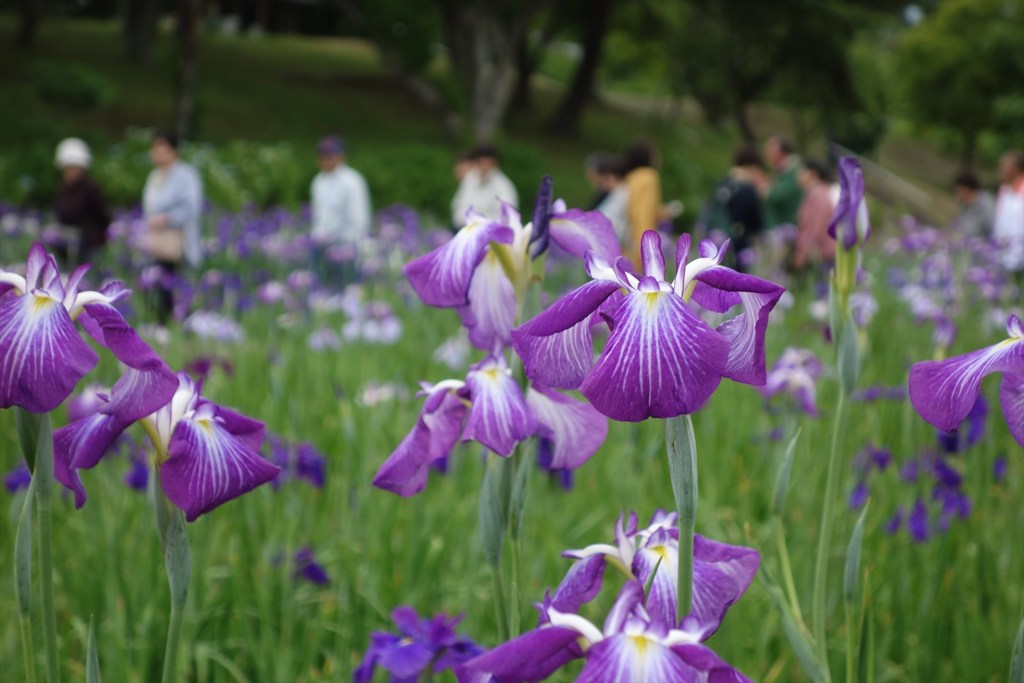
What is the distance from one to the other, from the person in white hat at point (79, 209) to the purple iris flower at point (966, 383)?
643 centimetres

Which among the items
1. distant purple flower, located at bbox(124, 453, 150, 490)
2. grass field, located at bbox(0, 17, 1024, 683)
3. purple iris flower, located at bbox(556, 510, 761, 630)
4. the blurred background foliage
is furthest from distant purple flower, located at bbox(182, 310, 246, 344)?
the blurred background foliage

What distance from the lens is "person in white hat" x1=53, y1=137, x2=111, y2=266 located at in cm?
655

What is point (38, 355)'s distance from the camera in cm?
81

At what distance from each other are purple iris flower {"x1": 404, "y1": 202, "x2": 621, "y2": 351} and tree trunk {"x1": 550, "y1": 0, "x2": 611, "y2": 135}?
24390 mm

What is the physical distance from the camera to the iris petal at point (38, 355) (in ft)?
2.64

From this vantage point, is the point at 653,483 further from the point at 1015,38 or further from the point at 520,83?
the point at 1015,38

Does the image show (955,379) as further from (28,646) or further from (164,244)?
(164,244)

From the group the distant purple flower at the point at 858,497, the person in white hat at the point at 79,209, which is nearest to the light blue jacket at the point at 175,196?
the person in white hat at the point at 79,209

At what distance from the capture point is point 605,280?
2.52 ft

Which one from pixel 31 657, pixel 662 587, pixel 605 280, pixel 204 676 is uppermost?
pixel 605 280

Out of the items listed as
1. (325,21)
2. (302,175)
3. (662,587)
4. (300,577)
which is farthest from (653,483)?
(325,21)

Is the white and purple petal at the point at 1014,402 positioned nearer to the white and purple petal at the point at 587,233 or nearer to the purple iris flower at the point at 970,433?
the white and purple petal at the point at 587,233

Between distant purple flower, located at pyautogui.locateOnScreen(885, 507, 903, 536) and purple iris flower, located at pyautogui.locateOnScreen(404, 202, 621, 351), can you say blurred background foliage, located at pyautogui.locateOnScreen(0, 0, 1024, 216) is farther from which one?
purple iris flower, located at pyautogui.locateOnScreen(404, 202, 621, 351)

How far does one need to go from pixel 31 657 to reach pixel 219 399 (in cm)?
278
